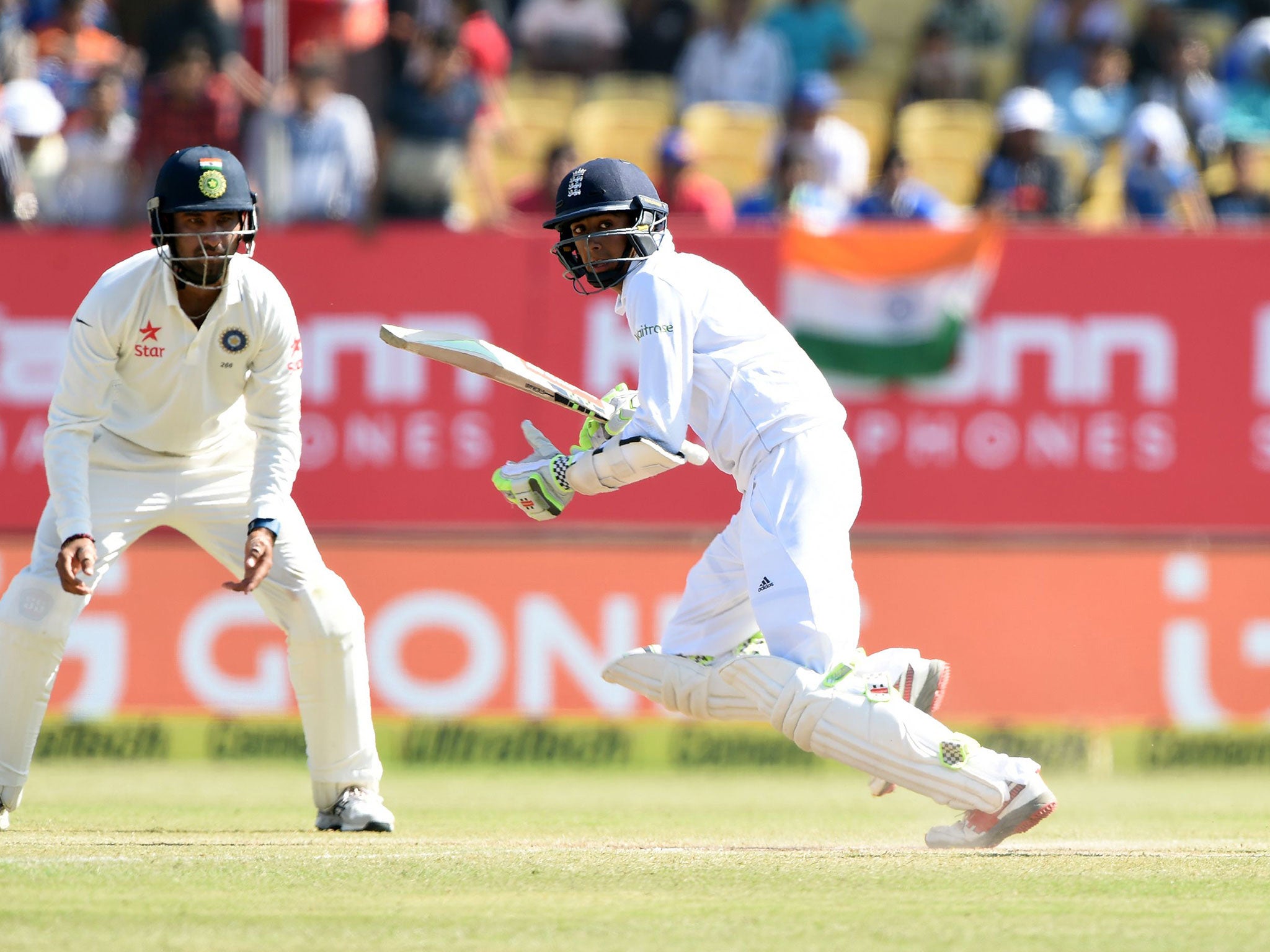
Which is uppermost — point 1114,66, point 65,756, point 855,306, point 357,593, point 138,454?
point 1114,66

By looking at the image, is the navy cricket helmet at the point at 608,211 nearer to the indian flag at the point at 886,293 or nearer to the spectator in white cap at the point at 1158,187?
the indian flag at the point at 886,293

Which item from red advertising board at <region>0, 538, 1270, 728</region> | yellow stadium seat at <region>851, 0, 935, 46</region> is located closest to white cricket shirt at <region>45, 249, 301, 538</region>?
red advertising board at <region>0, 538, 1270, 728</region>

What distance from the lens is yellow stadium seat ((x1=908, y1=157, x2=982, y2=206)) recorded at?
13.3m

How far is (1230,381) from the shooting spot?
10.8 metres

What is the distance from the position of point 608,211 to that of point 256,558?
1.49 meters

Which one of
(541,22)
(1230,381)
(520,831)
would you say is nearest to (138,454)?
(520,831)

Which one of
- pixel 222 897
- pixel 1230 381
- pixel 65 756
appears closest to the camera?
pixel 222 897

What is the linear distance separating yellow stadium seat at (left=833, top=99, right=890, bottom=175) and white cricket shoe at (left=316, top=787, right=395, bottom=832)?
839 cm

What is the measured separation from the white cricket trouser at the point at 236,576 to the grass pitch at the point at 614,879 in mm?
326

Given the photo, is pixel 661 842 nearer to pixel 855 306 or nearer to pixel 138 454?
pixel 138 454

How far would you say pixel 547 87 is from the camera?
14.2 metres

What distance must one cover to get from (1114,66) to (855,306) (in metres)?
3.86

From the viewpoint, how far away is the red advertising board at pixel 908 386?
1077 centimetres

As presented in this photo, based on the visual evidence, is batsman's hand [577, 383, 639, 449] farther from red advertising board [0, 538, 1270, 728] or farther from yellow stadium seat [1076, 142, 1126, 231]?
yellow stadium seat [1076, 142, 1126, 231]
